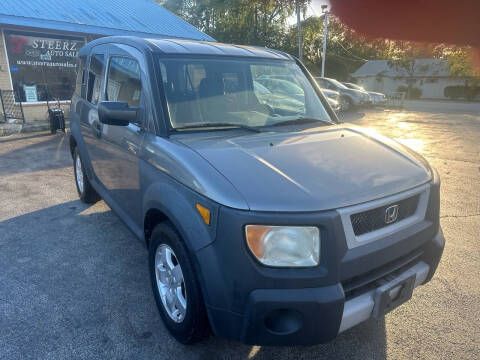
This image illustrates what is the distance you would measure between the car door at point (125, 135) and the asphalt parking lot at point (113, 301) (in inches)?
25.3

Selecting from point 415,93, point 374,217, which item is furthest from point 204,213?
point 415,93

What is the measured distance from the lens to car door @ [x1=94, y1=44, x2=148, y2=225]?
289 centimetres

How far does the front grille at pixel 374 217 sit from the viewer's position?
1.96m

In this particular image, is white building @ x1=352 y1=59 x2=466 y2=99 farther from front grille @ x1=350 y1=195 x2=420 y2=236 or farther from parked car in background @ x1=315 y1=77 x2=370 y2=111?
front grille @ x1=350 y1=195 x2=420 y2=236

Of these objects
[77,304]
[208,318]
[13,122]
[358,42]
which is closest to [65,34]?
[13,122]

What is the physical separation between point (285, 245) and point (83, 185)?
371 centimetres

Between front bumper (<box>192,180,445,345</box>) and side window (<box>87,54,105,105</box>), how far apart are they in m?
2.64

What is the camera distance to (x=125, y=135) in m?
3.06

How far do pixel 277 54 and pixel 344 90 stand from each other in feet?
Result: 53.7

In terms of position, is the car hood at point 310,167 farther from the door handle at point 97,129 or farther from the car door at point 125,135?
the door handle at point 97,129

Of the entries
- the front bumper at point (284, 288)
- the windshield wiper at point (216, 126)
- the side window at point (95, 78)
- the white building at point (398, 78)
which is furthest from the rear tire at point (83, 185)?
the white building at point (398, 78)

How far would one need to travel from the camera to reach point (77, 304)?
2.90m

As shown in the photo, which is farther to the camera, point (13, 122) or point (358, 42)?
point (13, 122)

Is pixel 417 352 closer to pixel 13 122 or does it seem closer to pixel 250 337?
pixel 250 337
